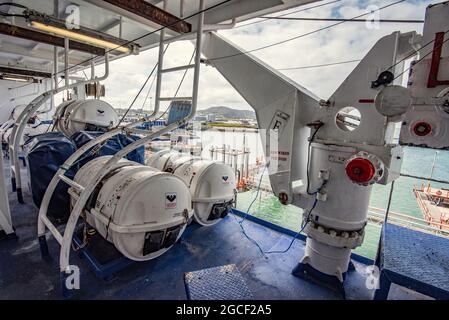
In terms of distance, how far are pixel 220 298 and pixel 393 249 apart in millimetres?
1634

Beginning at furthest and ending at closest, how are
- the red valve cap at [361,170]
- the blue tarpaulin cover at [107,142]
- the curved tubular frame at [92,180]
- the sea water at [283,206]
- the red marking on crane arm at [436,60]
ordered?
the sea water at [283,206] < the blue tarpaulin cover at [107,142] < the curved tubular frame at [92,180] < the red valve cap at [361,170] < the red marking on crane arm at [436,60]

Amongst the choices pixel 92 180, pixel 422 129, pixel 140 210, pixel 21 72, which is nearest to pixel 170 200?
pixel 140 210

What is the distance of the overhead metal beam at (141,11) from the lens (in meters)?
2.02

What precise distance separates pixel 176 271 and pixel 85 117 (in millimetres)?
3826

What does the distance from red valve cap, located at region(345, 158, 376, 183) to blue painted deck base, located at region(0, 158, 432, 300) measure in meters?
1.30

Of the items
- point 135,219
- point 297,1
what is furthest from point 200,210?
point 297,1

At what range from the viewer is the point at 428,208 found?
11219 millimetres

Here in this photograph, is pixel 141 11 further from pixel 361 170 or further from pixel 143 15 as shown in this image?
pixel 361 170

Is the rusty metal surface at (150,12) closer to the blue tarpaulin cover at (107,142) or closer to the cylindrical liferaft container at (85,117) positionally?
the blue tarpaulin cover at (107,142)

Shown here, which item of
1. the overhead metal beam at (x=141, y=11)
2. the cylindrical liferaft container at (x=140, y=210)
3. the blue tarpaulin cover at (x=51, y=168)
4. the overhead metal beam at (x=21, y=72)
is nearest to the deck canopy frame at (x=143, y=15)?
the overhead metal beam at (x=141, y=11)

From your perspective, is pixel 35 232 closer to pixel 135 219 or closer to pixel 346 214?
pixel 135 219

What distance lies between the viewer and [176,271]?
2.40 m

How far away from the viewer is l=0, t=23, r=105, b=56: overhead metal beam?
327 cm

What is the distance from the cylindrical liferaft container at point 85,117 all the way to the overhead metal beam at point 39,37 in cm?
107
